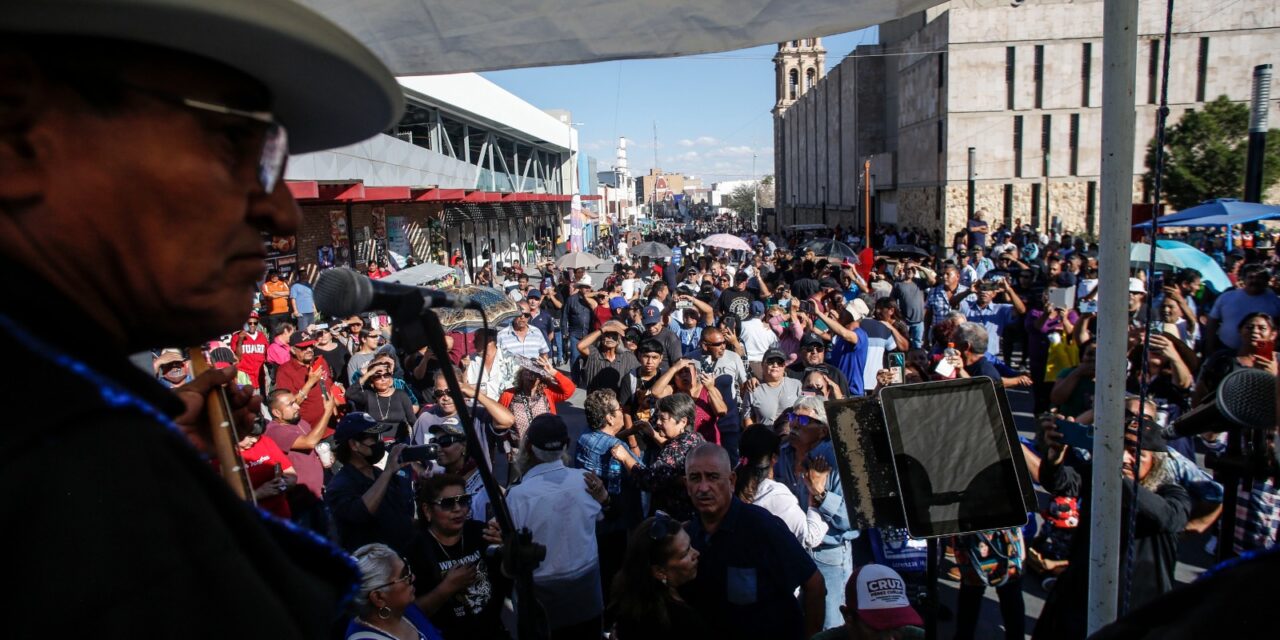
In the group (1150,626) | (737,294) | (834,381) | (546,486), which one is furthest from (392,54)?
(737,294)

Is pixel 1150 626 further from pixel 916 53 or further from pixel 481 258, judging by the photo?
pixel 916 53

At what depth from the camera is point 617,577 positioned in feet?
12.2

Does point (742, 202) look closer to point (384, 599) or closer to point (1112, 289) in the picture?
point (384, 599)

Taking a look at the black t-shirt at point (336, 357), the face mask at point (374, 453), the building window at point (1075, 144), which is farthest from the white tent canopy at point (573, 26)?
the building window at point (1075, 144)

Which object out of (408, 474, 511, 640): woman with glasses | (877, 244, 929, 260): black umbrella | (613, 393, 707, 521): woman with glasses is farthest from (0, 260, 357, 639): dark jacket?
(877, 244, 929, 260): black umbrella

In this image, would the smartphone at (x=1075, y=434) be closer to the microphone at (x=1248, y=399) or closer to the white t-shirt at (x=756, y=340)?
the microphone at (x=1248, y=399)

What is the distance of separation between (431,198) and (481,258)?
15.5 m

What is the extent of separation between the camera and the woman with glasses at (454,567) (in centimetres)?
402

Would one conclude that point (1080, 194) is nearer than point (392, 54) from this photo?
No

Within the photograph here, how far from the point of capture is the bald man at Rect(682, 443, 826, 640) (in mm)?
3795

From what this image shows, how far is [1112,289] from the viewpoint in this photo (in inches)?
80.5

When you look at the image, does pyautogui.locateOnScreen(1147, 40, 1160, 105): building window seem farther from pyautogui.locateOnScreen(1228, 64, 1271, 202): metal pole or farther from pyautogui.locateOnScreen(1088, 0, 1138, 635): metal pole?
pyautogui.locateOnScreen(1088, 0, 1138, 635): metal pole

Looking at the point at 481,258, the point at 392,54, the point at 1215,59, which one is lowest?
the point at 481,258

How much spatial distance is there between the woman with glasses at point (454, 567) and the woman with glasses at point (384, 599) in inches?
21.6
